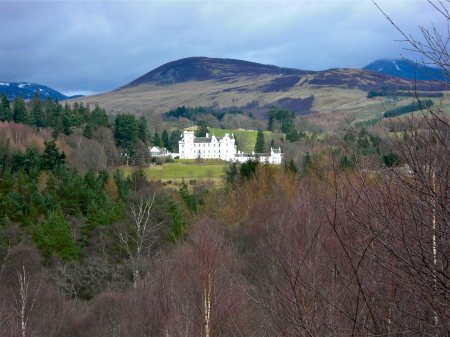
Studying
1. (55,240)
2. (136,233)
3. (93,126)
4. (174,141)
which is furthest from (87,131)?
(136,233)

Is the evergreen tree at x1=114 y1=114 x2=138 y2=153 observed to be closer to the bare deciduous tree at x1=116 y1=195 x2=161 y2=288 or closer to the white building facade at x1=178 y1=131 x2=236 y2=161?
the white building facade at x1=178 y1=131 x2=236 y2=161

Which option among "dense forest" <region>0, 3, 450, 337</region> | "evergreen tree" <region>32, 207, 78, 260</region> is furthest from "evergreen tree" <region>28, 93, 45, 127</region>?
"evergreen tree" <region>32, 207, 78, 260</region>

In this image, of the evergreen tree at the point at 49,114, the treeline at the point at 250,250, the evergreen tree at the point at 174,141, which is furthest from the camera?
the evergreen tree at the point at 174,141

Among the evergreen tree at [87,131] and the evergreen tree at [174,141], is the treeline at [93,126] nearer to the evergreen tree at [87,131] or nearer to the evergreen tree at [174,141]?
the evergreen tree at [87,131]

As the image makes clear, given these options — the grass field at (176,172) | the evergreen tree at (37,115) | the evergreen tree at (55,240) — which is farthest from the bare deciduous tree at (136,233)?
the evergreen tree at (37,115)

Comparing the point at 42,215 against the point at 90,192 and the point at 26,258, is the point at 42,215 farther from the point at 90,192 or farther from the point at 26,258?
the point at 26,258

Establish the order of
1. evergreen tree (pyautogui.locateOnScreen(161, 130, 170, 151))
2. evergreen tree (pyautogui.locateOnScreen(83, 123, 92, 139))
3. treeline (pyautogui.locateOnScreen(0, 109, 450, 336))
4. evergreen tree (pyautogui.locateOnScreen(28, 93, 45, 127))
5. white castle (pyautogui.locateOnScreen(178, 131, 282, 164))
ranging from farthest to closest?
white castle (pyautogui.locateOnScreen(178, 131, 282, 164))
evergreen tree (pyautogui.locateOnScreen(161, 130, 170, 151))
evergreen tree (pyautogui.locateOnScreen(28, 93, 45, 127))
evergreen tree (pyautogui.locateOnScreen(83, 123, 92, 139))
treeline (pyautogui.locateOnScreen(0, 109, 450, 336))

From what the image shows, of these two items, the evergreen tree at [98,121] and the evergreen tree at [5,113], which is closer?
the evergreen tree at [98,121]

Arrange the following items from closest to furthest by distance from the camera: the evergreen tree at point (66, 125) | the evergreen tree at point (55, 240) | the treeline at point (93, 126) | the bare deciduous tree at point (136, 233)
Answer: the bare deciduous tree at point (136, 233), the evergreen tree at point (55, 240), the treeline at point (93, 126), the evergreen tree at point (66, 125)

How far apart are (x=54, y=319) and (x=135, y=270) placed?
4.23 meters

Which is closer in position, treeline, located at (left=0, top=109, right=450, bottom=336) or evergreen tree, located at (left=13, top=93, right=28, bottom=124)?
treeline, located at (left=0, top=109, right=450, bottom=336)

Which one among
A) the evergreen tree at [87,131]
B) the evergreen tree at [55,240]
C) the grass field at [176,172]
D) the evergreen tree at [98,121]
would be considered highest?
the evergreen tree at [98,121]

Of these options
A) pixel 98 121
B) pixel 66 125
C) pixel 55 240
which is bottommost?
pixel 55 240

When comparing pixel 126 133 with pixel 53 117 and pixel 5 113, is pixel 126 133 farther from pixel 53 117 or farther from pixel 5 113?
pixel 5 113
